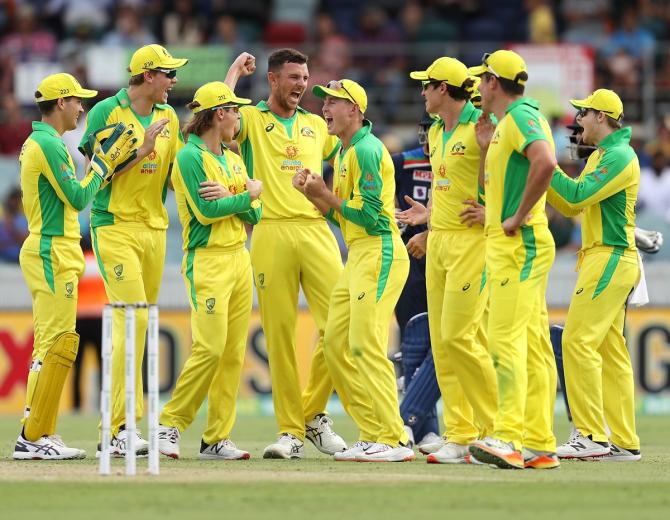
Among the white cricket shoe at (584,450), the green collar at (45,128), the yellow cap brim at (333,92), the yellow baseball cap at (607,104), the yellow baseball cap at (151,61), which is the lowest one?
the white cricket shoe at (584,450)

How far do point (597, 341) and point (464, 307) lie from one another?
1124 millimetres

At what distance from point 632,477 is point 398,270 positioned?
2104 millimetres

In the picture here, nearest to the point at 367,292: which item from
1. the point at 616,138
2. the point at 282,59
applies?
the point at 282,59

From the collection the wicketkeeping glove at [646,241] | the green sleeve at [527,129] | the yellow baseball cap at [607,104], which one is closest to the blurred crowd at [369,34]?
the wicketkeeping glove at [646,241]

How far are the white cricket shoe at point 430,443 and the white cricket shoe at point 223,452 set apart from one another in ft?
4.58

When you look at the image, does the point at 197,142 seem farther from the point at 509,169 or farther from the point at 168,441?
the point at 509,169

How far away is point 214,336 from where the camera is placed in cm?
1048

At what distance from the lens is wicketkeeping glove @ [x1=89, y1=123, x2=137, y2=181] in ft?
34.5

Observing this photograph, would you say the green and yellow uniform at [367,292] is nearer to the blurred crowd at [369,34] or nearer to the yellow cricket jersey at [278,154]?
the yellow cricket jersey at [278,154]

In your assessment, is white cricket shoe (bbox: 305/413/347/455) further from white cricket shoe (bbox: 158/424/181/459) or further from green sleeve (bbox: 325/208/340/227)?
green sleeve (bbox: 325/208/340/227)

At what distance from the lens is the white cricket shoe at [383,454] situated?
10.3m

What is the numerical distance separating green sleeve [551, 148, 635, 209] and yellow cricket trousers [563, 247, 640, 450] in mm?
444

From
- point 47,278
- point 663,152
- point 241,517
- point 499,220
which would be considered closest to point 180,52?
point 663,152

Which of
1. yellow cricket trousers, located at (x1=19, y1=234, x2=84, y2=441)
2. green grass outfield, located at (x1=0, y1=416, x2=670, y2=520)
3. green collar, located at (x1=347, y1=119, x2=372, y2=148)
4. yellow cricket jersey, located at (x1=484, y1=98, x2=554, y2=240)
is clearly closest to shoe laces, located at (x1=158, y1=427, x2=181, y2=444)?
green grass outfield, located at (x1=0, y1=416, x2=670, y2=520)
